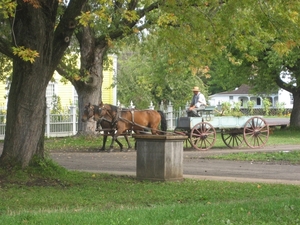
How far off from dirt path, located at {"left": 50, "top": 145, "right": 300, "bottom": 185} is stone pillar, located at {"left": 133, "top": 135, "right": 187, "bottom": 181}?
107cm

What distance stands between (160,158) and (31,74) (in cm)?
340

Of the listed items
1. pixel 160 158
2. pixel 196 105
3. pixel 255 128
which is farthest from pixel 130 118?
pixel 160 158

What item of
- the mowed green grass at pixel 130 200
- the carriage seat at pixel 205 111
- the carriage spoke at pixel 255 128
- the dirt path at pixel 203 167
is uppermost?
the carriage seat at pixel 205 111

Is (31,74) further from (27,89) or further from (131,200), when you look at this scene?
(131,200)

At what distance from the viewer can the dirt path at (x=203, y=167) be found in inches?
630

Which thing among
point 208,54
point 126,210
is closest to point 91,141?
point 208,54

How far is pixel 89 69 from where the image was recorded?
28.8 metres

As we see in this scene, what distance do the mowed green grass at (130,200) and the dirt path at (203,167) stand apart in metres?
1.48

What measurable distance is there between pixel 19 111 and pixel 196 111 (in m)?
11.8

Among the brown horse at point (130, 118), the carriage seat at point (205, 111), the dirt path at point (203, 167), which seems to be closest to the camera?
the dirt path at point (203, 167)

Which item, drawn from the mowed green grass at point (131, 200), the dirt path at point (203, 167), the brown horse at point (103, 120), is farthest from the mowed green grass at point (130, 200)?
the brown horse at point (103, 120)

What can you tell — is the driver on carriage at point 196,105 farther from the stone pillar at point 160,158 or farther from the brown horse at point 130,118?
the stone pillar at point 160,158

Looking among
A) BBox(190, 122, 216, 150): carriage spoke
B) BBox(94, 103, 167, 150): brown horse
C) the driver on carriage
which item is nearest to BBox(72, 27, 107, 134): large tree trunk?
BBox(94, 103, 167, 150): brown horse

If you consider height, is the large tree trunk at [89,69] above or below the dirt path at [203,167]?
above
